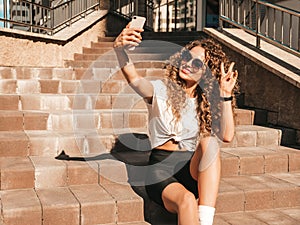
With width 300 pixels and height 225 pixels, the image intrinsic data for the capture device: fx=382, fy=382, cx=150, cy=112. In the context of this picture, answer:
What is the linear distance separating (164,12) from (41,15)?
24.4 feet

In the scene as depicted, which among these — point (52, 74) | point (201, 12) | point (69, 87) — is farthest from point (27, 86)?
point (201, 12)

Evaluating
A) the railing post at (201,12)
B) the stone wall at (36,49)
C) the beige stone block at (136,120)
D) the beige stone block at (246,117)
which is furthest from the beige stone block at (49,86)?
the railing post at (201,12)

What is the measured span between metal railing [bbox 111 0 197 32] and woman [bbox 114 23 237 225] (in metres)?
10.0

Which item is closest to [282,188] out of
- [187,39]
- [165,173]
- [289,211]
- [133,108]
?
[289,211]

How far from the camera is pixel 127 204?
2971 millimetres

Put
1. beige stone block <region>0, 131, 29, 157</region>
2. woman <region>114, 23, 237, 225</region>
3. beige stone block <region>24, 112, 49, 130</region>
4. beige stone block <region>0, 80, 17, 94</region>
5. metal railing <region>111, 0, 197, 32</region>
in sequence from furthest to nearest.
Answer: metal railing <region>111, 0, 197, 32</region> < beige stone block <region>0, 80, 17, 94</region> < beige stone block <region>24, 112, 49, 130</region> < beige stone block <region>0, 131, 29, 157</region> < woman <region>114, 23, 237, 225</region>

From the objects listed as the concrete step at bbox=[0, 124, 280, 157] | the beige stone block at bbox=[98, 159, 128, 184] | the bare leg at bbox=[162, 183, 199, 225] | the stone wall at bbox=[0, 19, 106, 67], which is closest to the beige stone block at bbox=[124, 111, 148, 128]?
the concrete step at bbox=[0, 124, 280, 157]

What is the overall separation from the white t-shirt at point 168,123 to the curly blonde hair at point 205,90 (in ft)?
0.13

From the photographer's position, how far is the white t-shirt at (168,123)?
2.89 metres

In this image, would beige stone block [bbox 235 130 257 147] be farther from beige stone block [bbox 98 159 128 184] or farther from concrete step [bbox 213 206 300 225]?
beige stone block [bbox 98 159 128 184]

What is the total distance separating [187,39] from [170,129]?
644 cm

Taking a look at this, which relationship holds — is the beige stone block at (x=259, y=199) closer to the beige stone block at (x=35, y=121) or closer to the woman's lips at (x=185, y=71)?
Answer: the woman's lips at (x=185, y=71)

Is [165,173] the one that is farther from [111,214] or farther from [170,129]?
[111,214]

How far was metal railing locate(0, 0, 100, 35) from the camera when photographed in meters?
7.39
